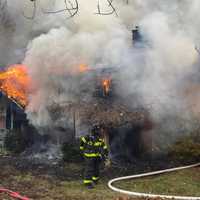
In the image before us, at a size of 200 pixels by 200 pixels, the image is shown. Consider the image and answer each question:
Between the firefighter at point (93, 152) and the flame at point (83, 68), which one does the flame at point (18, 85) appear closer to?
the flame at point (83, 68)

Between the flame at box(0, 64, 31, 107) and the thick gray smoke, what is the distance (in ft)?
1.77

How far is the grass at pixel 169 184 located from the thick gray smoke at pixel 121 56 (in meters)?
2.52

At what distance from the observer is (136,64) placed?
13.4m

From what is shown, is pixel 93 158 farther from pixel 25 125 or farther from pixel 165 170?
pixel 25 125

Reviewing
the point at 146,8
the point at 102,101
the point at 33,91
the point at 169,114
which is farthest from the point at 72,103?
the point at 146,8

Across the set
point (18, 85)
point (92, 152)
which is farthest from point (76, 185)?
point (18, 85)

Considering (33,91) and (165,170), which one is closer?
(165,170)

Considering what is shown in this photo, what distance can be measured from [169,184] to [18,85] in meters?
8.73

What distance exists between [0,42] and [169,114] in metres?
12.7

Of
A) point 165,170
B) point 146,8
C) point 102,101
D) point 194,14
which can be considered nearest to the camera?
point 165,170

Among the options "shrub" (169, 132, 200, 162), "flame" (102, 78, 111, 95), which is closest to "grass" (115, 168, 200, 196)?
"shrub" (169, 132, 200, 162)

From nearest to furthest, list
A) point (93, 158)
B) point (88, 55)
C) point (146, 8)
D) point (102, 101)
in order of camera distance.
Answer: point (93, 158)
point (102, 101)
point (88, 55)
point (146, 8)

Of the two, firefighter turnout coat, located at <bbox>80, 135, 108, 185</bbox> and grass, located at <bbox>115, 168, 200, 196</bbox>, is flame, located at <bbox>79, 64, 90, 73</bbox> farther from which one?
grass, located at <bbox>115, 168, 200, 196</bbox>

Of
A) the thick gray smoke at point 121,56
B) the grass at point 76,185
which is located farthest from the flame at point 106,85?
the grass at point 76,185
